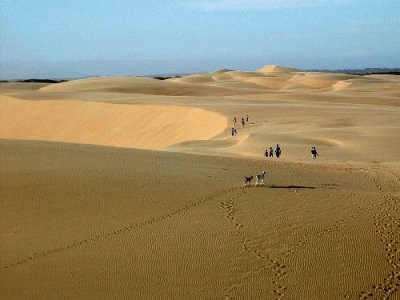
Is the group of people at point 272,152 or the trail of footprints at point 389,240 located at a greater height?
the trail of footprints at point 389,240

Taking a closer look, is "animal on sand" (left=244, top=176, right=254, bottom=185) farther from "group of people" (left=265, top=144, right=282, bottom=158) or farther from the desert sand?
"group of people" (left=265, top=144, right=282, bottom=158)

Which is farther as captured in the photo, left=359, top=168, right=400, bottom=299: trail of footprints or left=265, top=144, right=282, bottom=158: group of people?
left=265, top=144, right=282, bottom=158: group of people

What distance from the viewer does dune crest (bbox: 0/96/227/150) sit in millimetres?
37125

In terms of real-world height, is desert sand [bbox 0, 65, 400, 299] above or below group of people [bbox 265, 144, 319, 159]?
above

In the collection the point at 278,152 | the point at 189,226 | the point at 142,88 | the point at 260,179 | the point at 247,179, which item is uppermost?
the point at 247,179

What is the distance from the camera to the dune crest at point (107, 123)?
3712 cm

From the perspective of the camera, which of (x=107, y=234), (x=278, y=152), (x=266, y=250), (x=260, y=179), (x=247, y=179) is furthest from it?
(x=278, y=152)

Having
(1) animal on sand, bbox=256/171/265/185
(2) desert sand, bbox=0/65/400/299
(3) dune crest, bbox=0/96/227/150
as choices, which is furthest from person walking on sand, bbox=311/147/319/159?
(3) dune crest, bbox=0/96/227/150

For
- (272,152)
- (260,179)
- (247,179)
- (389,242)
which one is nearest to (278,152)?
(272,152)

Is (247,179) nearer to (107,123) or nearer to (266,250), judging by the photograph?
(266,250)

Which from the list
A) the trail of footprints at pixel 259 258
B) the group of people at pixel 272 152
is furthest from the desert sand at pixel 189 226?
the group of people at pixel 272 152

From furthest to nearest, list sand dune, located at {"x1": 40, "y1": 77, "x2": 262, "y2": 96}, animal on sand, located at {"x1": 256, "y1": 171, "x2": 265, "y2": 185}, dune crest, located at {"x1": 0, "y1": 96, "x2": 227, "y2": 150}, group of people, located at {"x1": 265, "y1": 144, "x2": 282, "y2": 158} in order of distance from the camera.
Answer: sand dune, located at {"x1": 40, "y1": 77, "x2": 262, "y2": 96}, dune crest, located at {"x1": 0, "y1": 96, "x2": 227, "y2": 150}, group of people, located at {"x1": 265, "y1": 144, "x2": 282, "y2": 158}, animal on sand, located at {"x1": 256, "y1": 171, "x2": 265, "y2": 185}

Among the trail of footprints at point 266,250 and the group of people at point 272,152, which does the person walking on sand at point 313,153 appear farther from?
the trail of footprints at point 266,250

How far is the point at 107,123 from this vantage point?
43750 millimetres
